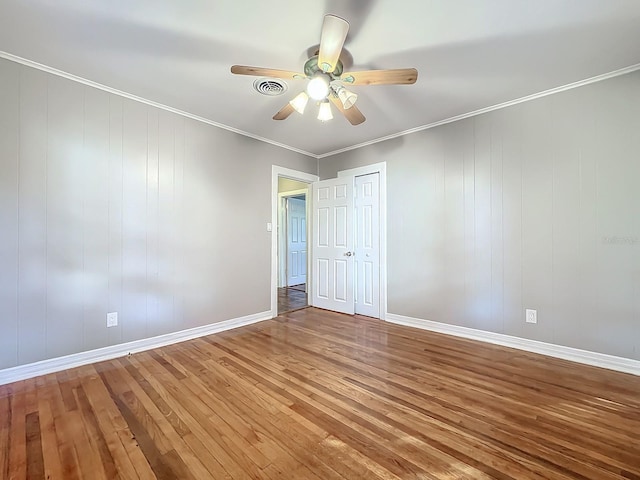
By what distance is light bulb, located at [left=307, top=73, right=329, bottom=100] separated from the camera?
2.06 meters

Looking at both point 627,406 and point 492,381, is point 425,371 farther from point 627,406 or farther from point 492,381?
point 627,406

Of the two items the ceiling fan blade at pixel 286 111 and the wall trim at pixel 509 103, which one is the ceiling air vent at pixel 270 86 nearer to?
the ceiling fan blade at pixel 286 111

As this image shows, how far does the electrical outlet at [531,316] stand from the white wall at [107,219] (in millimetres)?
3213

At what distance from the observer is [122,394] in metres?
2.06

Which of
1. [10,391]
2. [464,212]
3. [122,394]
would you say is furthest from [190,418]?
[464,212]

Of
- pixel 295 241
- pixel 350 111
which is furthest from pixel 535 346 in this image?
pixel 295 241

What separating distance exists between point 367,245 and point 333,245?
1.92 ft

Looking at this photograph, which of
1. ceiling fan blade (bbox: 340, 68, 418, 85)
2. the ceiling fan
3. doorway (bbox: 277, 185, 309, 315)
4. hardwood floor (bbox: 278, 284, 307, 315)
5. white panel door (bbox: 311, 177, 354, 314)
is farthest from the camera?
doorway (bbox: 277, 185, 309, 315)

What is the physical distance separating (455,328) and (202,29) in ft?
12.2

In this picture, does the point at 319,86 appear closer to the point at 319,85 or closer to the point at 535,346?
the point at 319,85

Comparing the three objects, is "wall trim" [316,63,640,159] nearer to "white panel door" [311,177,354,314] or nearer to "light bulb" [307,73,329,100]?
"white panel door" [311,177,354,314]

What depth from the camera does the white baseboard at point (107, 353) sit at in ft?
7.33

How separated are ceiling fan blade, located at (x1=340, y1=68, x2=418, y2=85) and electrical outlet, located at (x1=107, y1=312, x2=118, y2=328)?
9.53 feet

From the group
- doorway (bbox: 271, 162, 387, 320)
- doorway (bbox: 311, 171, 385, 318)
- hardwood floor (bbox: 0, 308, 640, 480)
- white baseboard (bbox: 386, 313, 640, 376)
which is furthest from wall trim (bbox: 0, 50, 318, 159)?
white baseboard (bbox: 386, 313, 640, 376)
